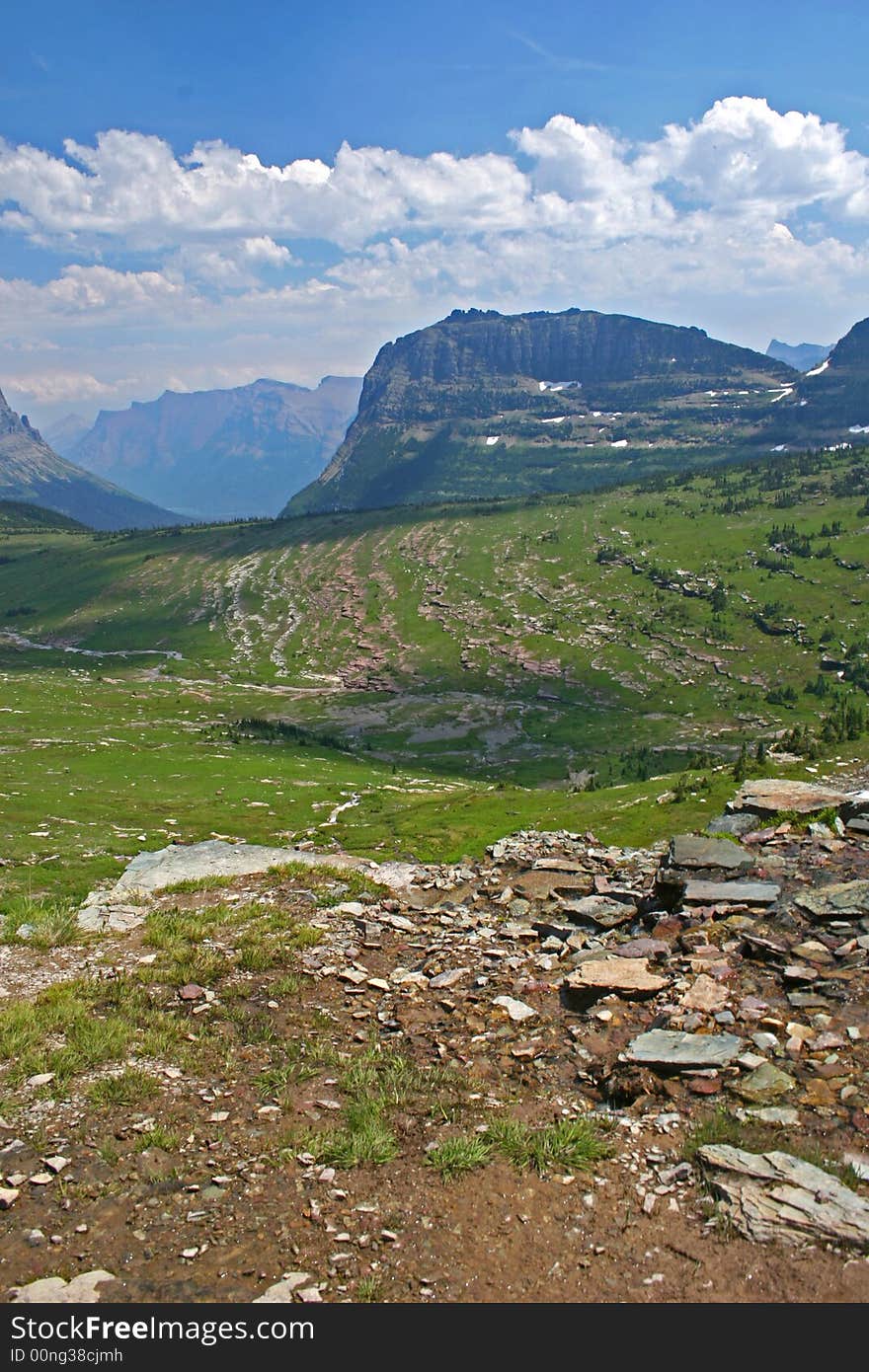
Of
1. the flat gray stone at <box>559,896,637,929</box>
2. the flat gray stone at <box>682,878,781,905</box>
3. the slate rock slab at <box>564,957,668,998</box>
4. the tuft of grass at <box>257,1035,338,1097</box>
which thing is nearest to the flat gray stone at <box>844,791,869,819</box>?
the flat gray stone at <box>682,878,781,905</box>

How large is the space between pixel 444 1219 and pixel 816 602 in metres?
193

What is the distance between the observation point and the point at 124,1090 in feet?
51.3

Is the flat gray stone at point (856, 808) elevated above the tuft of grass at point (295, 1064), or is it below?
above

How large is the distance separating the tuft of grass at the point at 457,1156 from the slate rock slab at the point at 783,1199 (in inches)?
141

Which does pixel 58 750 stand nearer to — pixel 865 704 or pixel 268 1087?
pixel 268 1087

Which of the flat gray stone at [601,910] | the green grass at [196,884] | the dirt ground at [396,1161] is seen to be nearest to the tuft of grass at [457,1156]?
the dirt ground at [396,1161]

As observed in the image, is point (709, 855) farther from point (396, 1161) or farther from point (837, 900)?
point (396, 1161)

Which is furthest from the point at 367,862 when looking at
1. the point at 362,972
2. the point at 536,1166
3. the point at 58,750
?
the point at 58,750

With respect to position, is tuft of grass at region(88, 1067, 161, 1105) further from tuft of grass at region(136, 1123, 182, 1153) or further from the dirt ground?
tuft of grass at region(136, 1123, 182, 1153)

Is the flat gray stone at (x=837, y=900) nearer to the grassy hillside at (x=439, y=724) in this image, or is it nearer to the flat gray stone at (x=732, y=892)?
the flat gray stone at (x=732, y=892)

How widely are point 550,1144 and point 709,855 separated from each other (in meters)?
15.1

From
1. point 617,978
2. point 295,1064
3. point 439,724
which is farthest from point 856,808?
point 439,724

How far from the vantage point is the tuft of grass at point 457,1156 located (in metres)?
13.0

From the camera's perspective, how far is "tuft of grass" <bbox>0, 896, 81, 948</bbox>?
24.7 m
